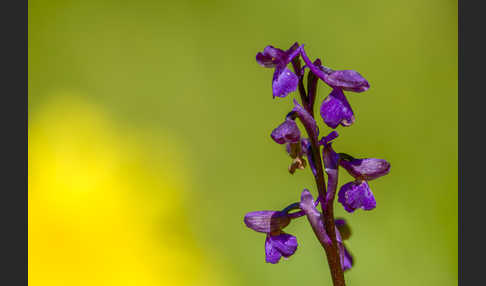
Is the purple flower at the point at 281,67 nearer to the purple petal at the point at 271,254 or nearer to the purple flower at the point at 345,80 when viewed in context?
the purple flower at the point at 345,80

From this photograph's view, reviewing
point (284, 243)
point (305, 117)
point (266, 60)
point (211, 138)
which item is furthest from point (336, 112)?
point (211, 138)

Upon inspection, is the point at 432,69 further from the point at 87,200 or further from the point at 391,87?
the point at 87,200

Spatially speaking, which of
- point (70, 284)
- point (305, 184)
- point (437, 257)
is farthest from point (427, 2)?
point (70, 284)

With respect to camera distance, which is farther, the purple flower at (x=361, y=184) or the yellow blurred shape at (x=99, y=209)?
the yellow blurred shape at (x=99, y=209)

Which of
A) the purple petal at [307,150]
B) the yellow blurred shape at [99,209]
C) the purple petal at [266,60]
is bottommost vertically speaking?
the yellow blurred shape at [99,209]

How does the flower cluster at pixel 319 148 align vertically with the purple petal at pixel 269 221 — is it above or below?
above

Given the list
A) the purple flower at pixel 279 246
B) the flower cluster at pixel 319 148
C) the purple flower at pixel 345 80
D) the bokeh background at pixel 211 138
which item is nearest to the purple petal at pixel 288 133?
the flower cluster at pixel 319 148
